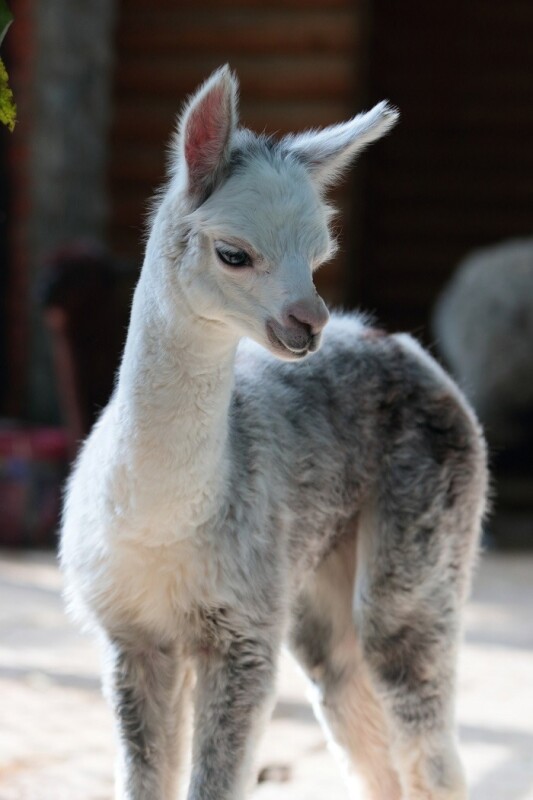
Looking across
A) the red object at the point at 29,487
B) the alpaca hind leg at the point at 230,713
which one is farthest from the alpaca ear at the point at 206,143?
the red object at the point at 29,487

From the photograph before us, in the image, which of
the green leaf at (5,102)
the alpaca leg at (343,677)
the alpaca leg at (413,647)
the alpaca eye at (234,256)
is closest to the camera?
the green leaf at (5,102)

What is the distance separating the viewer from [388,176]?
13094 mm

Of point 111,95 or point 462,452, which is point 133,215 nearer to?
point 111,95

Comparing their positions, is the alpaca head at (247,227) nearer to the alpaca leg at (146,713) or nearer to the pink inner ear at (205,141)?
the pink inner ear at (205,141)

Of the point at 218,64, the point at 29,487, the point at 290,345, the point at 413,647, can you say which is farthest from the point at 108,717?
the point at 218,64

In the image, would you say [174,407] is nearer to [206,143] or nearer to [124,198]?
[206,143]

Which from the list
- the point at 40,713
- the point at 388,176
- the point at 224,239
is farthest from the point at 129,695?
the point at 388,176

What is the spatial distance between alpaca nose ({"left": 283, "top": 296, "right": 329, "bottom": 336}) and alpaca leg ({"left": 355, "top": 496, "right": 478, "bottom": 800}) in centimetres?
88

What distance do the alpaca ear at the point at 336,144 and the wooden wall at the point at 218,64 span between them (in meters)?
6.04

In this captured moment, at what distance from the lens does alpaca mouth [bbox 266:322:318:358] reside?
107 inches

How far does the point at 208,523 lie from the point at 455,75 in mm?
10670

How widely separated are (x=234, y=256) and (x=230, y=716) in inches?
37.1

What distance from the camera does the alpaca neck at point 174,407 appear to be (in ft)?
9.52

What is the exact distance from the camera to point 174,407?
292cm
